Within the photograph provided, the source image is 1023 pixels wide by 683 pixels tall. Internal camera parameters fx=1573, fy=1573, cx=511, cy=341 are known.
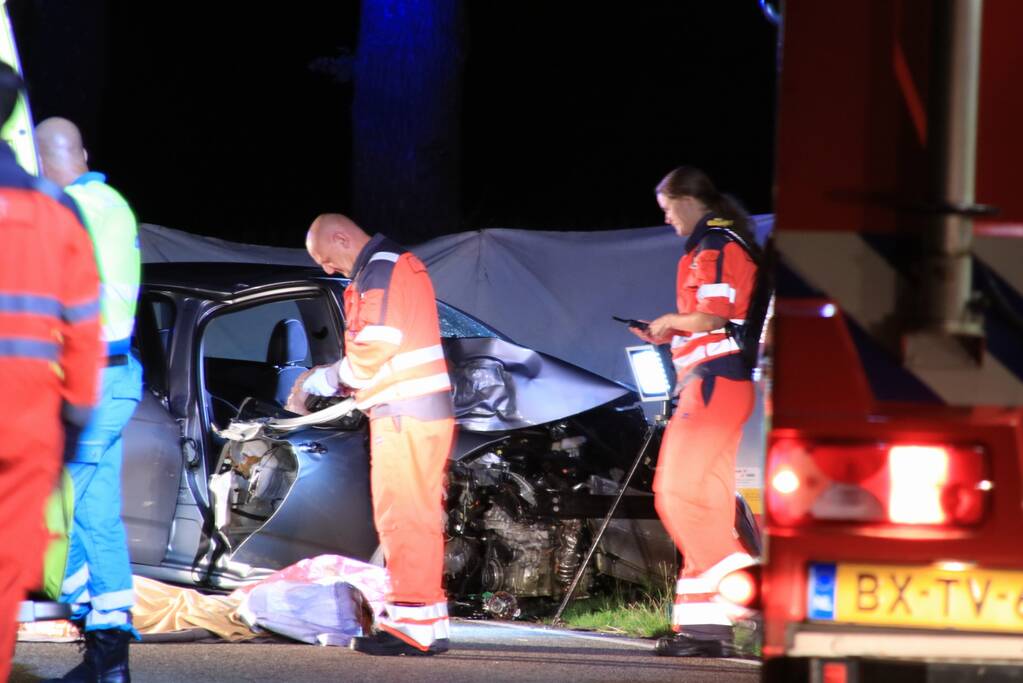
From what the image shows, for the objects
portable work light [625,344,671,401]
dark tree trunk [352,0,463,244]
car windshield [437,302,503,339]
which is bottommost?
portable work light [625,344,671,401]

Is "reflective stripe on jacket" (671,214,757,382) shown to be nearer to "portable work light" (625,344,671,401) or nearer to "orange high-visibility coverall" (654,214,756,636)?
"orange high-visibility coverall" (654,214,756,636)

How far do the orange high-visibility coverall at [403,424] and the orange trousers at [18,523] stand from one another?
8.54ft

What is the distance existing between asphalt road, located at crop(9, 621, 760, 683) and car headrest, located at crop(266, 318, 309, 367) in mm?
1711

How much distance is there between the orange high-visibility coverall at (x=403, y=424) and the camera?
6277 mm

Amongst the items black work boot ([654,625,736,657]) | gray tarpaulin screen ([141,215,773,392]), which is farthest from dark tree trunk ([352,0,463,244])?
black work boot ([654,625,736,657])

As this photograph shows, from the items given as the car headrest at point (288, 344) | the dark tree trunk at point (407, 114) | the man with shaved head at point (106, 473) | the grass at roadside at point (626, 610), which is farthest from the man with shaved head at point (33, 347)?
the dark tree trunk at point (407, 114)

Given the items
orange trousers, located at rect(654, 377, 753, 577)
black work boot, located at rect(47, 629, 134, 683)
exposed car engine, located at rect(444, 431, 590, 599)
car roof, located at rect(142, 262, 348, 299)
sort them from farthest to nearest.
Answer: exposed car engine, located at rect(444, 431, 590, 599), car roof, located at rect(142, 262, 348, 299), orange trousers, located at rect(654, 377, 753, 577), black work boot, located at rect(47, 629, 134, 683)

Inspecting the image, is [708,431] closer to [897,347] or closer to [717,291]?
[717,291]

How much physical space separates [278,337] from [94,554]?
2743mm

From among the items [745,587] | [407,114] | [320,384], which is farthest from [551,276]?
[745,587]

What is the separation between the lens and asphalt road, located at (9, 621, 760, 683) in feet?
19.3

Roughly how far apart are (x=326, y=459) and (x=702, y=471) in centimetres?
187

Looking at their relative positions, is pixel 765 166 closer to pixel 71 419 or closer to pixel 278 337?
pixel 278 337

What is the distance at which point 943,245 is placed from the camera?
299cm
